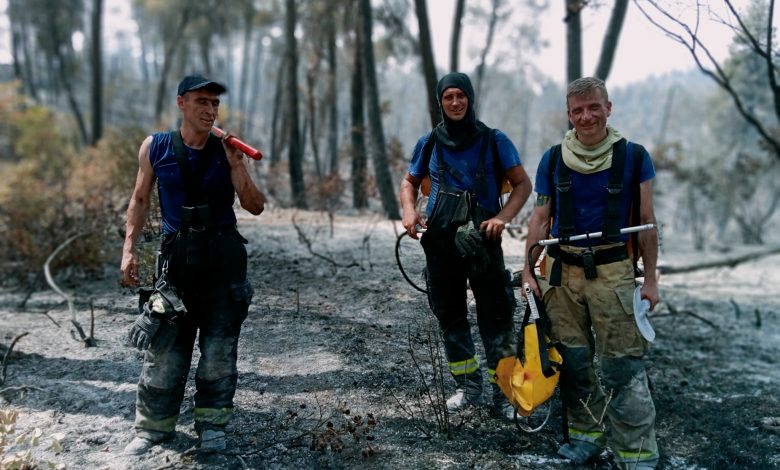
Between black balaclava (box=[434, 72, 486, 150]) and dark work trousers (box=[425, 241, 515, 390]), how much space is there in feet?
2.00

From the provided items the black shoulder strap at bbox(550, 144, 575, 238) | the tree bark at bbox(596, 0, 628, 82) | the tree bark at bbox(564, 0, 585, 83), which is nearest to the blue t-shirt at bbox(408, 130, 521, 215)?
the black shoulder strap at bbox(550, 144, 575, 238)

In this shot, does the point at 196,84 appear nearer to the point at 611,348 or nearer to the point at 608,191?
the point at 608,191

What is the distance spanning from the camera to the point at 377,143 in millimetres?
10633

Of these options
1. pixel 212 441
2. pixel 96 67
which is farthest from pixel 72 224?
pixel 96 67

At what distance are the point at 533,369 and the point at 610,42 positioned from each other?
6.29 m

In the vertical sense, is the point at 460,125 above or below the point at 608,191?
above

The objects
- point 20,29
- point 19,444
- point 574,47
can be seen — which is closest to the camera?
point 19,444

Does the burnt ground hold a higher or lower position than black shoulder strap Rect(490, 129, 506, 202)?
lower

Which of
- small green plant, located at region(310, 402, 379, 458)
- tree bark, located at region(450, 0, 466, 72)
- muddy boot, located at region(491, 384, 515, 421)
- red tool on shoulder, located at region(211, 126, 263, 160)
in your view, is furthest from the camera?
tree bark, located at region(450, 0, 466, 72)

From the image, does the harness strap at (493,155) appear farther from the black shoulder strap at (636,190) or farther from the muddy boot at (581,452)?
the muddy boot at (581,452)

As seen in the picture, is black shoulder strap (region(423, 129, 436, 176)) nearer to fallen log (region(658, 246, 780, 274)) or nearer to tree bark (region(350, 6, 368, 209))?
fallen log (region(658, 246, 780, 274))

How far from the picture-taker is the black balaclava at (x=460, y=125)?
3410 mm

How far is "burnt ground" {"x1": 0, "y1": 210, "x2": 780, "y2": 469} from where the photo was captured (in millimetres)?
3371

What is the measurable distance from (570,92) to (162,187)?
2.19 m
